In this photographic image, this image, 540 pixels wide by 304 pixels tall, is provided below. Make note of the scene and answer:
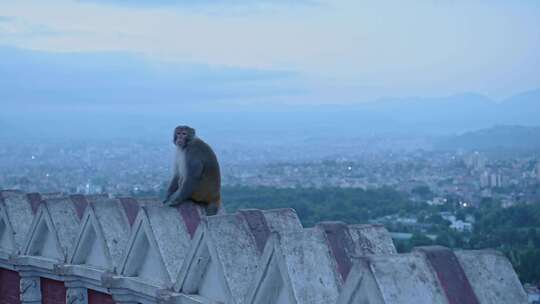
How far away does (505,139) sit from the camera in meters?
112

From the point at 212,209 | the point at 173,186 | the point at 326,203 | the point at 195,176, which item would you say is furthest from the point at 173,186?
the point at 326,203

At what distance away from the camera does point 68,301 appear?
696 cm

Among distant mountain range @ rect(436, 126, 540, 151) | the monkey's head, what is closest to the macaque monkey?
the monkey's head

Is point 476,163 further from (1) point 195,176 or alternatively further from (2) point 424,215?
(1) point 195,176

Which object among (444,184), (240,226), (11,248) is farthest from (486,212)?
(444,184)

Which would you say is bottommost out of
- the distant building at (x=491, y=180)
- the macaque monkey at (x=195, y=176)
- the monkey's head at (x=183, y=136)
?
the distant building at (x=491, y=180)

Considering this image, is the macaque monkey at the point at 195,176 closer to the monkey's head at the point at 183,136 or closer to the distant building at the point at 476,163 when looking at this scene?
the monkey's head at the point at 183,136

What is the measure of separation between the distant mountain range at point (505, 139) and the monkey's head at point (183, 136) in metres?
99.4

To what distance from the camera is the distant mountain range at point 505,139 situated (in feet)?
353

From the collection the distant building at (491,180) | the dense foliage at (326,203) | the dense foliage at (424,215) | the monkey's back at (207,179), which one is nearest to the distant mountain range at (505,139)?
the distant building at (491,180)

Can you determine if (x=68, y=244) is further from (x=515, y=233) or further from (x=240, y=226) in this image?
(x=515, y=233)

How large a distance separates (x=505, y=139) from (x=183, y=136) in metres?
109

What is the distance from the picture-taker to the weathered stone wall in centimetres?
388

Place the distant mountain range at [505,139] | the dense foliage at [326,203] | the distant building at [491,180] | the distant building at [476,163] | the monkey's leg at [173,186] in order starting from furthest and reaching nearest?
1. the distant mountain range at [505,139]
2. the distant building at [476,163]
3. the distant building at [491,180]
4. the dense foliage at [326,203]
5. the monkey's leg at [173,186]
